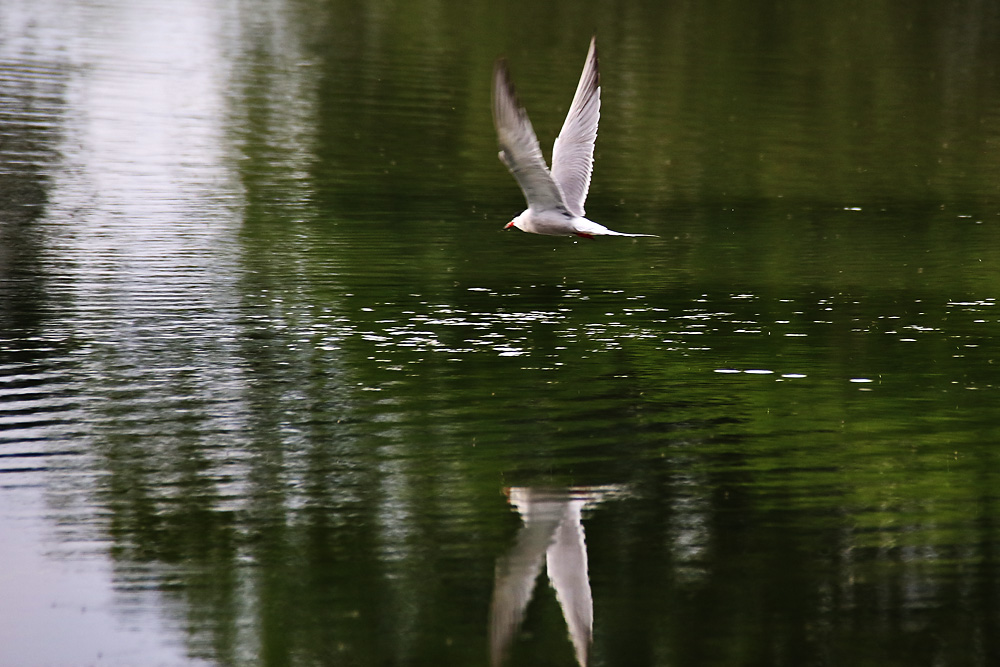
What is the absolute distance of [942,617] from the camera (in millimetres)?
8336

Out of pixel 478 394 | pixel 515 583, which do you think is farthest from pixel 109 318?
pixel 515 583

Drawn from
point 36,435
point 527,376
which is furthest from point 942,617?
point 36,435

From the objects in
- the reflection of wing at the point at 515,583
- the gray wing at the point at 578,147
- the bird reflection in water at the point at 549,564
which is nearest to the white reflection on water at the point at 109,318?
the reflection of wing at the point at 515,583

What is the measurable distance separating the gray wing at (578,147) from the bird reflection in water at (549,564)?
16.8ft

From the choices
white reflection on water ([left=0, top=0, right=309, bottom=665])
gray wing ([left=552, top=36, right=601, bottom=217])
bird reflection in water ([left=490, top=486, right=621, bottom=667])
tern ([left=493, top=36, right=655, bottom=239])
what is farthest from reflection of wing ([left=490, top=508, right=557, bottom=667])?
gray wing ([left=552, top=36, right=601, bottom=217])

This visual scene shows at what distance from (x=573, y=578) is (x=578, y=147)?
6.99 m

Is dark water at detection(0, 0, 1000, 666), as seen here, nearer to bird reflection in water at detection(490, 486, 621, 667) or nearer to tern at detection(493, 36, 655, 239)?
bird reflection in water at detection(490, 486, 621, 667)

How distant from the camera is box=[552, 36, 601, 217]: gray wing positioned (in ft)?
48.1

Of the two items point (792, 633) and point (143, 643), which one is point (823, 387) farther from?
point (143, 643)

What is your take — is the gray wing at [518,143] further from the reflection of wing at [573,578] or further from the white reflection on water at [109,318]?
the reflection of wing at [573,578]

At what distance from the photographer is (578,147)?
1492cm

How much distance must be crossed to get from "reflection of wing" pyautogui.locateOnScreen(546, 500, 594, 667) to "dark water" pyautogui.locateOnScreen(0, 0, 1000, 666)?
1.2 inches

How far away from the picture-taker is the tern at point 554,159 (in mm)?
12344

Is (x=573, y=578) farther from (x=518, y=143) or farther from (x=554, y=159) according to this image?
(x=554, y=159)
